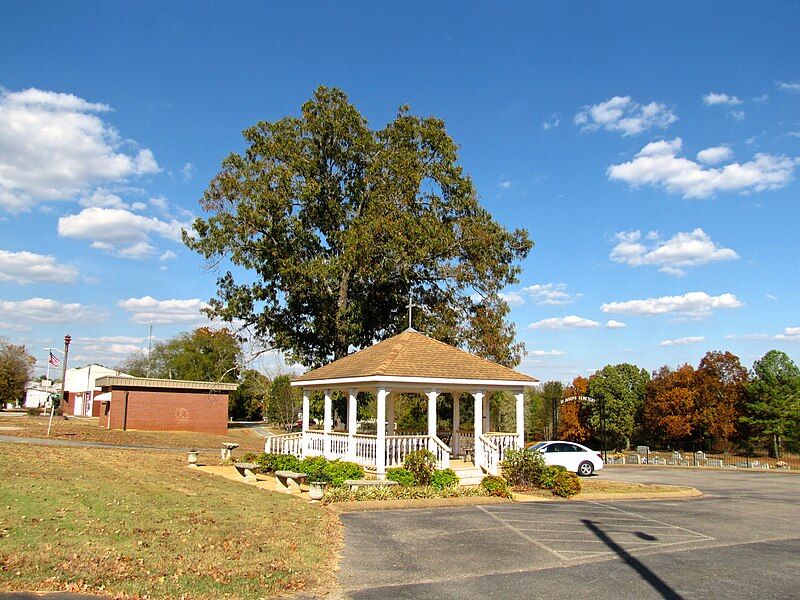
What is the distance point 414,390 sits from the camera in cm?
2027

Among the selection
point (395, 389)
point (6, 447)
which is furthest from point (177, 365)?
point (395, 389)

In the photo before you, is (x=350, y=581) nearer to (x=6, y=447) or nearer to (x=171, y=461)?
(x=171, y=461)

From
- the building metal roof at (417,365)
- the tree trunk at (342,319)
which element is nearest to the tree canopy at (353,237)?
the tree trunk at (342,319)

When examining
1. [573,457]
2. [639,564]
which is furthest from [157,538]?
[573,457]

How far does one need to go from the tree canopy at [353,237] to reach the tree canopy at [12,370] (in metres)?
57.9

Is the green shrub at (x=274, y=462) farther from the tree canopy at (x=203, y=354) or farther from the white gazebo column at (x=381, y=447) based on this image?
the tree canopy at (x=203, y=354)

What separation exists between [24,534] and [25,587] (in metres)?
2.54

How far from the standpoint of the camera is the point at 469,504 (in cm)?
1560

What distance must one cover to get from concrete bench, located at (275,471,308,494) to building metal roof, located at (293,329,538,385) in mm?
3458

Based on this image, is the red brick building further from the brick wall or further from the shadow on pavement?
the shadow on pavement

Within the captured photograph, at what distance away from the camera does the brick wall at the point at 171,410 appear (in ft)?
Answer: 148

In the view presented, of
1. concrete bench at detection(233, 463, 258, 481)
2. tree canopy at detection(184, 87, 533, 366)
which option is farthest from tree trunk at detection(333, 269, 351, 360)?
concrete bench at detection(233, 463, 258, 481)

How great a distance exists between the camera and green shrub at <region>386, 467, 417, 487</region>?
17156 mm

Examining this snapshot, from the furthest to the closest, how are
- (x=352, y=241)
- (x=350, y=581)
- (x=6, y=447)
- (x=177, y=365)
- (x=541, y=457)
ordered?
(x=177, y=365), (x=352, y=241), (x=6, y=447), (x=541, y=457), (x=350, y=581)
